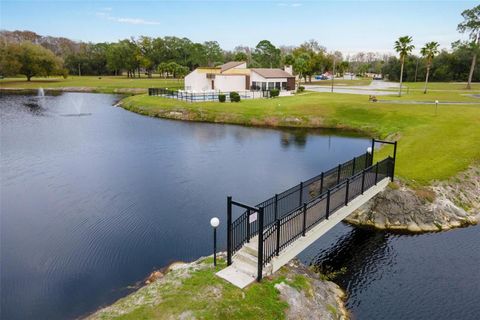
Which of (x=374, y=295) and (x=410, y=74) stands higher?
(x=410, y=74)

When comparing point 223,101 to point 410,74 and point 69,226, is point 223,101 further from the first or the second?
point 410,74

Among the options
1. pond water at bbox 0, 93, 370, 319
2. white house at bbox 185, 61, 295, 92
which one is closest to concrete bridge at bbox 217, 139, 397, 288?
pond water at bbox 0, 93, 370, 319

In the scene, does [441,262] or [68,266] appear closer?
[68,266]

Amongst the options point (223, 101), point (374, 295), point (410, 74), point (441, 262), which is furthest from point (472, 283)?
point (410, 74)

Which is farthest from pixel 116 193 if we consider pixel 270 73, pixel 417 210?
pixel 270 73

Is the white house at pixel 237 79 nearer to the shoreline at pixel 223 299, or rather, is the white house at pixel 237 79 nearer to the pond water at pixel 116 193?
the pond water at pixel 116 193

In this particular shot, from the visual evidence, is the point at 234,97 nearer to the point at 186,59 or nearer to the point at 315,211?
the point at 315,211
